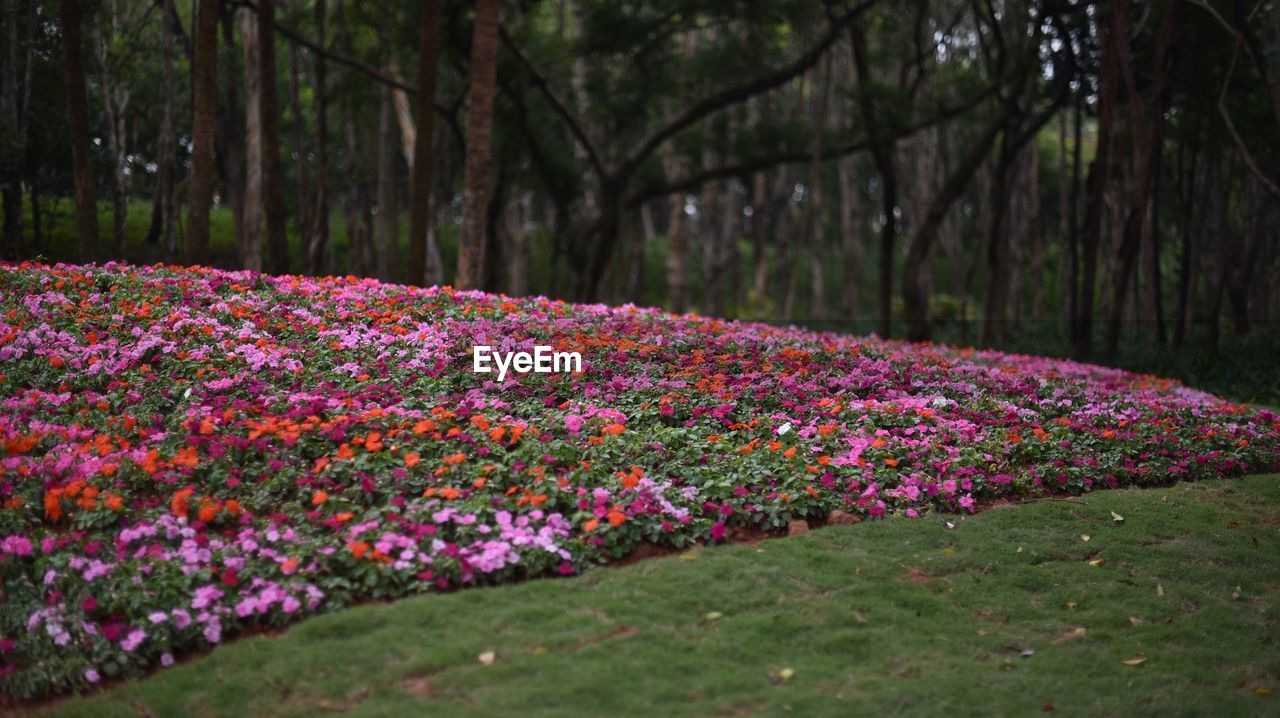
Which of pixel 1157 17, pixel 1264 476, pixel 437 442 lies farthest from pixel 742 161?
pixel 437 442

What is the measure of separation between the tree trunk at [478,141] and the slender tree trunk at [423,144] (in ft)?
1.65

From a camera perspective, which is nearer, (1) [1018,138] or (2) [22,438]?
(2) [22,438]

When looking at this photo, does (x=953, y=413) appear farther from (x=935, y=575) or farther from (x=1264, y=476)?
(x=935, y=575)

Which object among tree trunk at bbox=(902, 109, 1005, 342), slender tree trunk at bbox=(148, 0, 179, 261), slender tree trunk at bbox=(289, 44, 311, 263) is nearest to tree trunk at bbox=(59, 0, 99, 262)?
slender tree trunk at bbox=(148, 0, 179, 261)

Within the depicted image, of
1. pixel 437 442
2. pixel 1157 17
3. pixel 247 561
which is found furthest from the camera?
pixel 1157 17

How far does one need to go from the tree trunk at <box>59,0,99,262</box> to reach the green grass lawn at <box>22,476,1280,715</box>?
9.24 meters

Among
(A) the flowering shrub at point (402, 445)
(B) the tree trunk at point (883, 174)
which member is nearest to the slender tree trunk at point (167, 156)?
(A) the flowering shrub at point (402, 445)

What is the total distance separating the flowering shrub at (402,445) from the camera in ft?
15.3

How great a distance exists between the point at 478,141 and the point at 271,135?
3.49m

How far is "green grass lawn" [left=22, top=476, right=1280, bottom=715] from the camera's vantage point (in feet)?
13.0

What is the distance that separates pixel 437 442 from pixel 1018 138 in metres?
14.2

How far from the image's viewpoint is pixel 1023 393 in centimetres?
907

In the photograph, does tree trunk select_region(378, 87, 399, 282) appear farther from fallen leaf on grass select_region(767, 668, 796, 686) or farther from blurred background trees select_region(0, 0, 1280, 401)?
fallen leaf on grass select_region(767, 668, 796, 686)

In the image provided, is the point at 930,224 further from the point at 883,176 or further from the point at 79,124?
the point at 79,124
